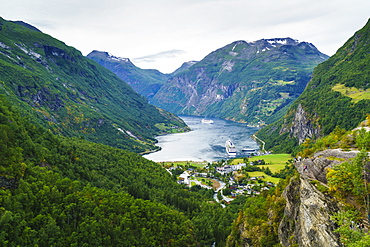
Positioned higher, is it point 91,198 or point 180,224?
point 91,198

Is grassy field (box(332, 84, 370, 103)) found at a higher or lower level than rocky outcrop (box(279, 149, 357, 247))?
higher

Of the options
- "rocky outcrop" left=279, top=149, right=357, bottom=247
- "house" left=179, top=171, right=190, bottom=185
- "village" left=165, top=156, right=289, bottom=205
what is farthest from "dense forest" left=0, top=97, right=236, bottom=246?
"rocky outcrop" left=279, top=149, right=357, bottom=247

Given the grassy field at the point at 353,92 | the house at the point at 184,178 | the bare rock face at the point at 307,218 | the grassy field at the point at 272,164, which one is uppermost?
the grassy field at the point at 353,92

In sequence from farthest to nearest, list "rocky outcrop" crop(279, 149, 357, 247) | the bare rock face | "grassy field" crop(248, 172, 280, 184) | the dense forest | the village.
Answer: "grassy field" crop(248, 172, 280, 184), the village, the dense forest, "rocky outcrop" crop(279, 149, 357, 247), the bare rock face

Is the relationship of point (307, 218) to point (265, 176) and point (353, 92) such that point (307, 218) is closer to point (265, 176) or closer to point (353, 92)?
point (265, 176)

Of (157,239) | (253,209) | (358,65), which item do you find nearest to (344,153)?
(253,209)

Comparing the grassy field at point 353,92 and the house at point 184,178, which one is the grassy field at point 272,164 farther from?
the grassy field at point 353,92

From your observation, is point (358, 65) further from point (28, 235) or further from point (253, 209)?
point (28, 235)

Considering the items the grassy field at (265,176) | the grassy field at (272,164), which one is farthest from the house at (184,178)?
the grassy field at (265,176)

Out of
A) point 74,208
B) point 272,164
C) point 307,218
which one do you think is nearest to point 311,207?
point 307,218

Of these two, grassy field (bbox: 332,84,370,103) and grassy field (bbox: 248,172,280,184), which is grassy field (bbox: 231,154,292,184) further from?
grassy field (bbox: 332,84,370,103)

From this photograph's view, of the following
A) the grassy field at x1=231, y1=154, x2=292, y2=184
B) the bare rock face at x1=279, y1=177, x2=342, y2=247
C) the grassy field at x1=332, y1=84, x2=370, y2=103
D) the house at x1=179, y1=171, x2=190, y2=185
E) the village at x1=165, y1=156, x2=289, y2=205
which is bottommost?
the house at x1=179, y1=171, x2=190, y2=185
